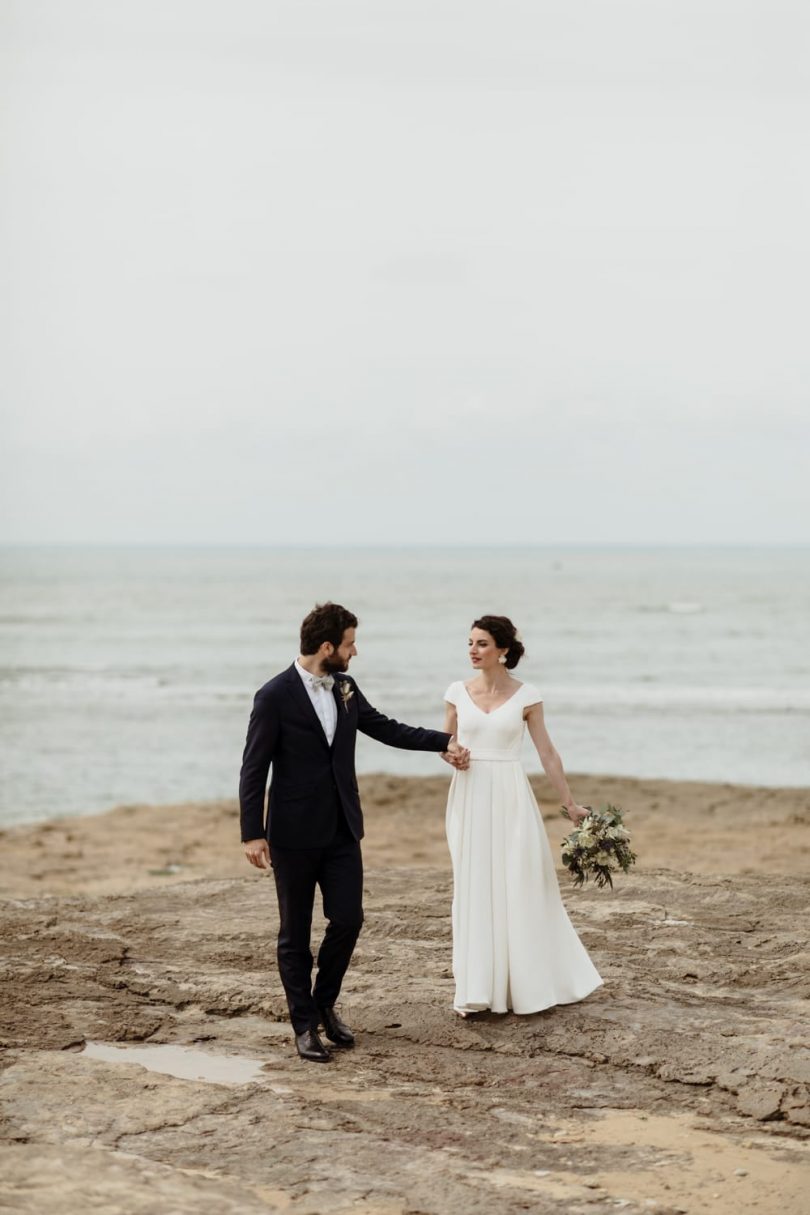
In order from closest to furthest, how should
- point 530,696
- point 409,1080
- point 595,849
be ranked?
point 409,1080 → point 530,696 → point 595,849

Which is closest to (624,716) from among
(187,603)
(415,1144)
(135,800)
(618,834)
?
(135,800)

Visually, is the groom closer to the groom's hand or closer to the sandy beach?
the groom's hand

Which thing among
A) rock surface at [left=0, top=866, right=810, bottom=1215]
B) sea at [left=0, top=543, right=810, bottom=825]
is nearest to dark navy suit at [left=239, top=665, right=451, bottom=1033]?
rock surface at [left=0, top=866, right=810, bottom=1215]

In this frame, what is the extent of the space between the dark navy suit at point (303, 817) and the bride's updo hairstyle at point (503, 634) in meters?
0.73

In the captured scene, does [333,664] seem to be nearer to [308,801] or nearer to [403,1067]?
[308,801]

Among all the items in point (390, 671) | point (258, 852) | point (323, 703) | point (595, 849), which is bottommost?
point (390, 671)

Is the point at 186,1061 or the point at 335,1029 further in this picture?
the point at 335,1029

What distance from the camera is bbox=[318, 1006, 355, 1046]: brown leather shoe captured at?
20.5 feet

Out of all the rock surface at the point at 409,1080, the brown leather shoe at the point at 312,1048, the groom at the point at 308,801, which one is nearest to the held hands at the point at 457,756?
the groom at the point at 308,801

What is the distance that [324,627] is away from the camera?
19.3 feet

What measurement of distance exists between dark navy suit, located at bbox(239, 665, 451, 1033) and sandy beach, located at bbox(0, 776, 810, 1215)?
1.69 feet

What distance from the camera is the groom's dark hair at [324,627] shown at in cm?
589

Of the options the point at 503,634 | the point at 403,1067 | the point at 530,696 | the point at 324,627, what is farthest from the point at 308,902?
the point at 503,634

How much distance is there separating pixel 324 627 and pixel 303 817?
2.75 ft
